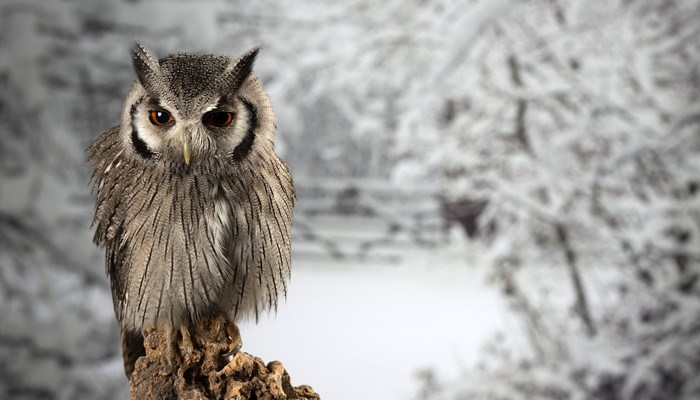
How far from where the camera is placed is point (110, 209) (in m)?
0.80

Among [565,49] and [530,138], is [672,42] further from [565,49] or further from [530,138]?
[530,138]

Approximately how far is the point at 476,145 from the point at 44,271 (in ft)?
5.05

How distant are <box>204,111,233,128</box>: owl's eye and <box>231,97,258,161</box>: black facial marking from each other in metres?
0.03

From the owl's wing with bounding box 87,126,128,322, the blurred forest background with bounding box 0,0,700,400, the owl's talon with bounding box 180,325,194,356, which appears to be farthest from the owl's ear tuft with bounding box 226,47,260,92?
the blurred forest background with bounding box 0,0,700,400

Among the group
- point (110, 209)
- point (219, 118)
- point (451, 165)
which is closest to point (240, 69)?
point (219, 118)

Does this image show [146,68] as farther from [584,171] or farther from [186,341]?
[584,171]


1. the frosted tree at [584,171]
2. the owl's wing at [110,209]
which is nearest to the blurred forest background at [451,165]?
the frosted tree at [584,171]

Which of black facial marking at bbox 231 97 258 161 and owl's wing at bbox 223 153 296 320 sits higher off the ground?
black facial marking at bbox 231 97 258 161

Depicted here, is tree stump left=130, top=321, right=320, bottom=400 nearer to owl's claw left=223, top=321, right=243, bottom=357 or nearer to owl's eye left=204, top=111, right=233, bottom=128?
owl's claw left=223, top=321, right=243, bottom=357

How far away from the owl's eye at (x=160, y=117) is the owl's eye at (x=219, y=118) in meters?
0.05

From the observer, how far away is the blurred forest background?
5.67 feet

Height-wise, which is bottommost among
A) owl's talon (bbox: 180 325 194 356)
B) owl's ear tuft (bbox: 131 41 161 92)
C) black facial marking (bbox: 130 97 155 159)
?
owl's talon (bbox: 180 325 194 356)

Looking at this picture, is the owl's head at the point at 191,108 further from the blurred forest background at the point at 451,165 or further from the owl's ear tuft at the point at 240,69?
the blurred forest background at the point at 451,165

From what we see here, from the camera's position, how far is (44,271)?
1724 millimetres
